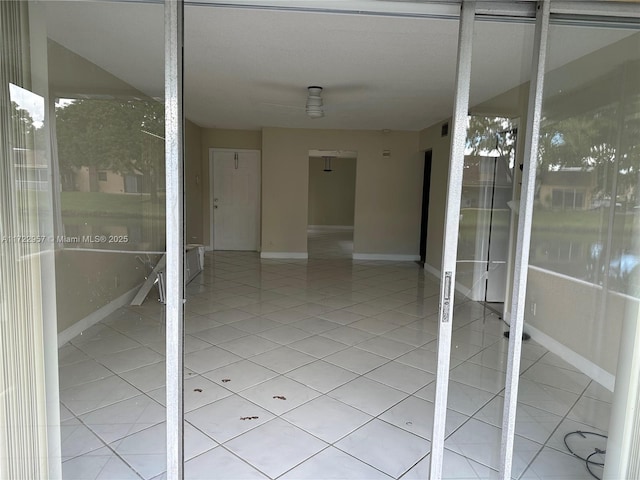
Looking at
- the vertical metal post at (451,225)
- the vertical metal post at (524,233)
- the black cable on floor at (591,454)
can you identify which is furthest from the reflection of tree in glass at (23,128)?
the black cable on floor at (591,454)

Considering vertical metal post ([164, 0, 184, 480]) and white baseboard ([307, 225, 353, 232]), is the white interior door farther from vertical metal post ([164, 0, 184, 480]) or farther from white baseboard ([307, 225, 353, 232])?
vertical metal post ([164, 0, 184, 480])

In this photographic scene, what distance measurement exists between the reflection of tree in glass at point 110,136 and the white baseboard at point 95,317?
31.4 inches

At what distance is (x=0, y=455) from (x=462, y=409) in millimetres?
1925

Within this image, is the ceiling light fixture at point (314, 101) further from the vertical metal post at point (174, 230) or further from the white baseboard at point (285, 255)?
the white baseboard at point (285, 255)

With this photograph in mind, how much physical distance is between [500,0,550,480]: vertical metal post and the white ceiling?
0.11 meters

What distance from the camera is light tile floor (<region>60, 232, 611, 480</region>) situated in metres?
1.86

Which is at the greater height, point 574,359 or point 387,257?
point 574,359

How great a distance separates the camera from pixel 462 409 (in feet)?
6.52

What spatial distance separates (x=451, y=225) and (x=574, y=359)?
3.74 feet

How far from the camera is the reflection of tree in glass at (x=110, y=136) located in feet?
7.54

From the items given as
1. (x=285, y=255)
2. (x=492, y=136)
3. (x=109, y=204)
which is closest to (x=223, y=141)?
(x=285, y=255)

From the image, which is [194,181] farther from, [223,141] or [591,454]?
[591,454]

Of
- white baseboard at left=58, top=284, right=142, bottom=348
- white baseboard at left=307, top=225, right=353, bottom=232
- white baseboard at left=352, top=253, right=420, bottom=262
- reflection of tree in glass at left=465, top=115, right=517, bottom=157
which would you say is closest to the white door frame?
white baseboard at left=352, top=253, right=420, bottom=262

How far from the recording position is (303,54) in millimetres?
3277
